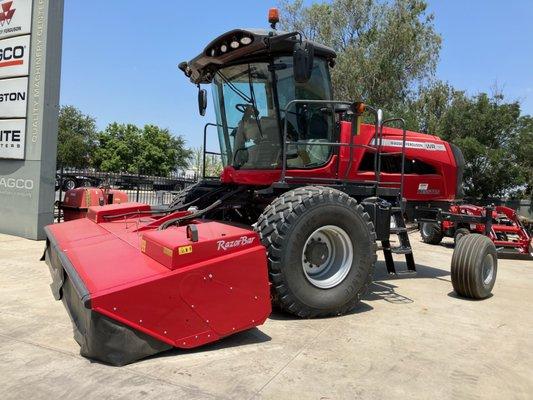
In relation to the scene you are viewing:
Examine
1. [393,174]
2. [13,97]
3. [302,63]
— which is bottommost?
[393,174]

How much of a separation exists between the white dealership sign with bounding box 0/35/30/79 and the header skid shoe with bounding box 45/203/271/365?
663 centimetres

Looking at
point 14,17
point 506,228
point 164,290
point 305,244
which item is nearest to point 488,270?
point 305,244

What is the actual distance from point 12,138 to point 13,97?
0.79 m

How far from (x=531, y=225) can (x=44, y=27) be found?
1452 centimetres

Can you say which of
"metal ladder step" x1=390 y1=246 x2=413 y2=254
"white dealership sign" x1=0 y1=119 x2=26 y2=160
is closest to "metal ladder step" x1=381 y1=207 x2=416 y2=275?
"metal ladder step" x1=390 y1=246 x2=413 y2=254

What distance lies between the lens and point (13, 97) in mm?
9484

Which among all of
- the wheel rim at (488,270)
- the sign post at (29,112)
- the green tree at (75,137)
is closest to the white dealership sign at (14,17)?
the sign post at (29,112)

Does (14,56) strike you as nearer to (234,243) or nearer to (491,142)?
(234,243)

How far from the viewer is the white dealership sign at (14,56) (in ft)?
30.7

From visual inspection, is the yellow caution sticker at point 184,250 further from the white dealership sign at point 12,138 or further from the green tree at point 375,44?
the green tree at point 375,44

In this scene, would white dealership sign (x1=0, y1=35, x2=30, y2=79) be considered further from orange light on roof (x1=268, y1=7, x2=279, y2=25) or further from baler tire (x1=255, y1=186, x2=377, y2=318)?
baler tire (x1=255, y1=186, x2=377, y2=318)

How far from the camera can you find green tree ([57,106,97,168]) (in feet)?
167

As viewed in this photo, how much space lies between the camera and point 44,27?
9148mm

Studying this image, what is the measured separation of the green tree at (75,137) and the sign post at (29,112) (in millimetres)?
42014
